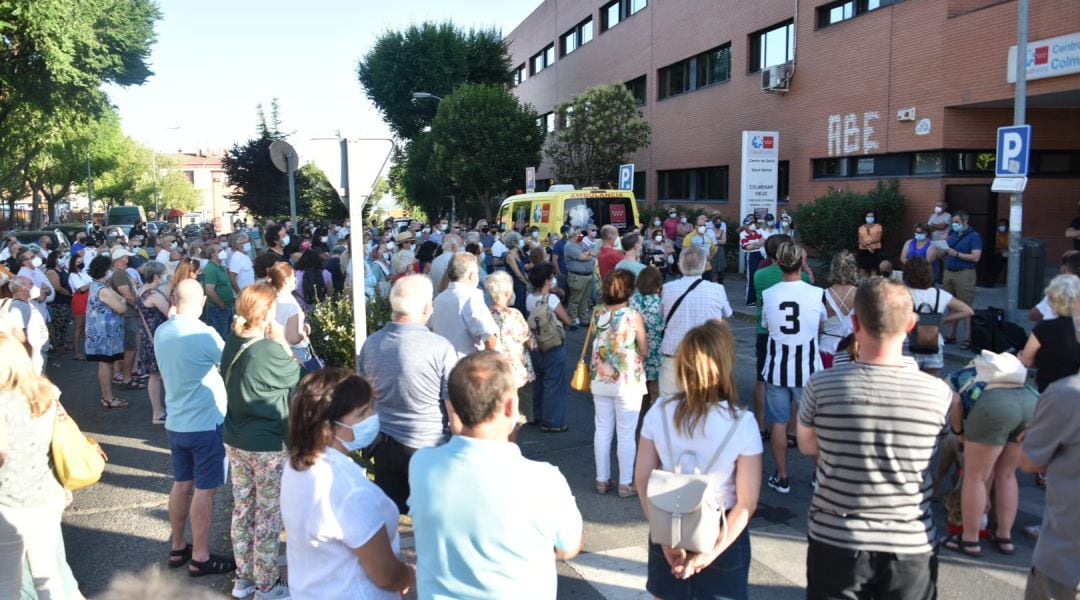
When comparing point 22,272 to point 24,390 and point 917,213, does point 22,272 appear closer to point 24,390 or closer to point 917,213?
point 24,390

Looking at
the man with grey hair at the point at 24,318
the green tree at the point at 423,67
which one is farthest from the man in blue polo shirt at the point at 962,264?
the green tree at the point at 423,67

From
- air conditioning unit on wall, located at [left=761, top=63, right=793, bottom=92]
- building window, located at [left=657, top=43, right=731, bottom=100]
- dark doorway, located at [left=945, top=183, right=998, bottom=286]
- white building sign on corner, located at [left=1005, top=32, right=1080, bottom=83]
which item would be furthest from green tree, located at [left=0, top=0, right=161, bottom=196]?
white building sign on corner, located at [left=1005, top=32, right=1080, bottom=83]

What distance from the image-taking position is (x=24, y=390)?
3502 mm

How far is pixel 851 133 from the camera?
62.8 feet

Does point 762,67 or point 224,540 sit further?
point 762,67

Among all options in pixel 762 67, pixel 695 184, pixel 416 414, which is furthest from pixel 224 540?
pixel 695 184

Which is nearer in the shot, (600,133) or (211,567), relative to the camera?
(211,567)

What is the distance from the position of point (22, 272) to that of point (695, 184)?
21213mm

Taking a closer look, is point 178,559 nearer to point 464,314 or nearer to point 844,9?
point 464,314

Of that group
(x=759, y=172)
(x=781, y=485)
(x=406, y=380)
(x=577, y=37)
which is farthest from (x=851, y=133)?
(x=577, y=37)

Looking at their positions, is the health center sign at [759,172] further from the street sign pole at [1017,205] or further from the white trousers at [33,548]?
the white trousers at [33,548]

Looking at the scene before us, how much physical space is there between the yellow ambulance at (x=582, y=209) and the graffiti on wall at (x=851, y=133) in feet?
18.9

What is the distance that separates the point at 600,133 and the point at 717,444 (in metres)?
→ 25.1

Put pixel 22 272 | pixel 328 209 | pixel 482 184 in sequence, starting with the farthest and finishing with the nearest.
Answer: pixel 328 209, pixel 482 184, pixel 22 272
